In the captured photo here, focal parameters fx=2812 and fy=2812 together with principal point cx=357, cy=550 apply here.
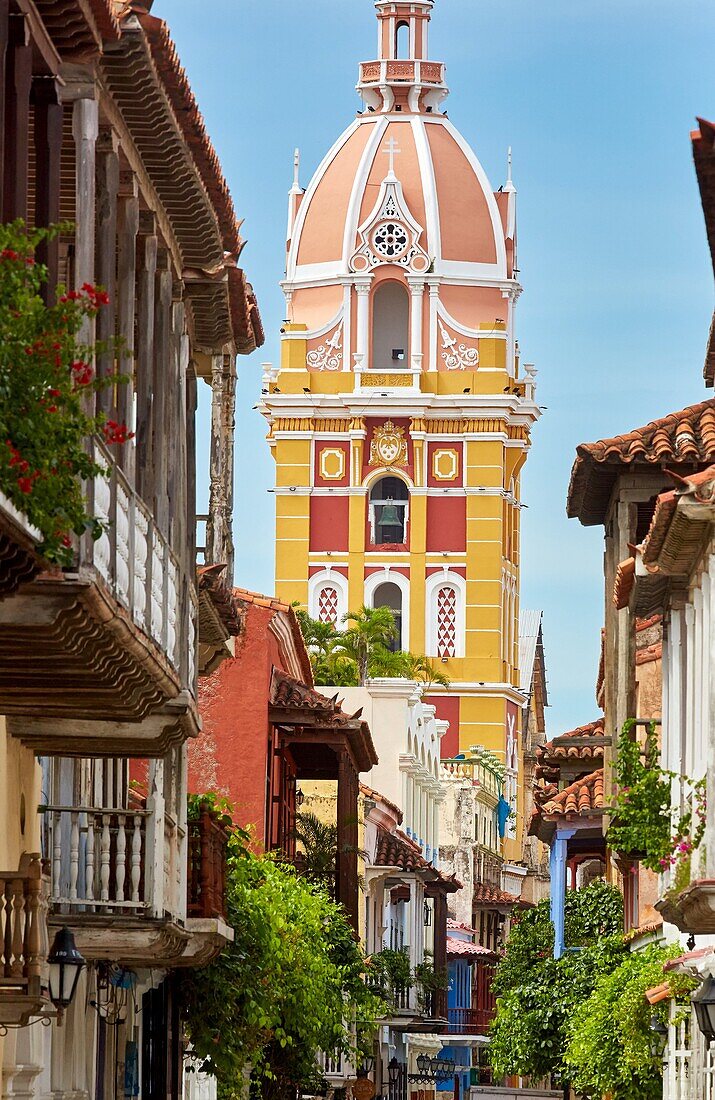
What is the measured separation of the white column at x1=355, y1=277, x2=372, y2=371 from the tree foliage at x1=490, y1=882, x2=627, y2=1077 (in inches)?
3078

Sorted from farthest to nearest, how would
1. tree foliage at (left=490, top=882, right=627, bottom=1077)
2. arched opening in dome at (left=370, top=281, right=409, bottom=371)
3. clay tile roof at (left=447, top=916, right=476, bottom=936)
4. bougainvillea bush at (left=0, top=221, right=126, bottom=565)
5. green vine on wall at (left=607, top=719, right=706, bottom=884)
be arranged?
arched opening in dome at (left=370, top=281, right=409, bottom=371) < clay tile roof at (left=447, top=916, right=476, bottom=936) < tree foliage at (left=490, top=882, right=627, bottom=1077) < green vine on wall at (left=607, top=719, right=706, bottom=884) < bougainvillea bush at (left=0, top=221, right=126, bottom=565)

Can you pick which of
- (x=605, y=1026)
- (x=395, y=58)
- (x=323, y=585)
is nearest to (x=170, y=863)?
(x=605, y=1026)

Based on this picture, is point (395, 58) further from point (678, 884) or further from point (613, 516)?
point (678, 884)

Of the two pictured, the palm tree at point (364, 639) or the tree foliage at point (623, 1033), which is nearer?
the tree foliage at point (623, 1033)

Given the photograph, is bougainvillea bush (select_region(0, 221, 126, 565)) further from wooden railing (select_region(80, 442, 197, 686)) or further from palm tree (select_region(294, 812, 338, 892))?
palm tree (select_region(294, 812, 338, 892))

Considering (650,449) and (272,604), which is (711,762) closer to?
(650,449)

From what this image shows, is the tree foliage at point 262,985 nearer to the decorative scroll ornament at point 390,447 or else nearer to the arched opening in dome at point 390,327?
the decorative scroll ornament at point 390,447

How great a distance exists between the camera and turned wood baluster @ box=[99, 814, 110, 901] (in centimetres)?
2073

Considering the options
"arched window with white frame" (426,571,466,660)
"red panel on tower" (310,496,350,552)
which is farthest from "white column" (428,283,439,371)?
"arched window with white frame" (426,571,466,660)

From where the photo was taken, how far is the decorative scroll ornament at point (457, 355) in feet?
391

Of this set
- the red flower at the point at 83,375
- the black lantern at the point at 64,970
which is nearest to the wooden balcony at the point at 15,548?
the red flower at the point at 83,375

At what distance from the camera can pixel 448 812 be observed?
9831cm

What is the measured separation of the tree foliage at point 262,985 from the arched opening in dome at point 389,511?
86553 mm

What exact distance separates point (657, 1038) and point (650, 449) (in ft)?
21.1
